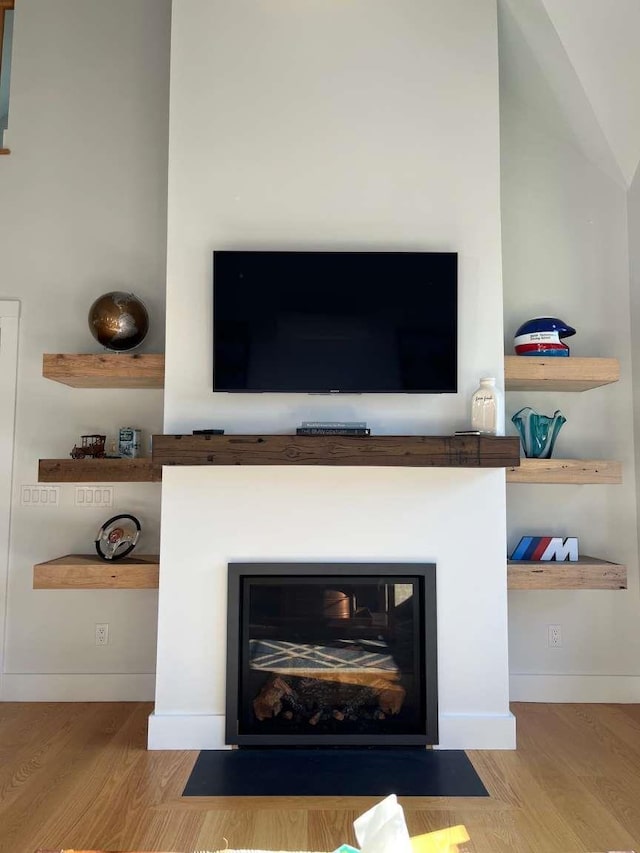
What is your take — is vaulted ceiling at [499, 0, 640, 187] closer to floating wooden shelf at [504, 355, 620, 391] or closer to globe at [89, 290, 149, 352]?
floating wooden shelf at [504, 355, 620, 391]

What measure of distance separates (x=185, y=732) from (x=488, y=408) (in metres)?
1.74

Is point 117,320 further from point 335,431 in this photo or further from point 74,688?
point 74,688

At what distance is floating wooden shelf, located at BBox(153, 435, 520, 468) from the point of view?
2.37 m

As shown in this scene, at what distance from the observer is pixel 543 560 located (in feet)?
9.43

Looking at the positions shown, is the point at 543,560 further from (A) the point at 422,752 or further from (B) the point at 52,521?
(B) the point at 52,521

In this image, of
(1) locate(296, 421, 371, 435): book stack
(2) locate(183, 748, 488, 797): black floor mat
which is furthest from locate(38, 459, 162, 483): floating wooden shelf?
(2) locate(183, 748, 488, 797): black floor mat

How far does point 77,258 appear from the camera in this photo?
3.11 meters

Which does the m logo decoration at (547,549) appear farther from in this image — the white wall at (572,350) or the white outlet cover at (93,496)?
the white outlet cover at (93,496)

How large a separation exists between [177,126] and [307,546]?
1844mm

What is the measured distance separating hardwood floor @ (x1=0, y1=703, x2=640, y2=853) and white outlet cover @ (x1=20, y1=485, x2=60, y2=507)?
0.97 meters

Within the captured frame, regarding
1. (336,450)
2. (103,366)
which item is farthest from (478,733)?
(103,366)

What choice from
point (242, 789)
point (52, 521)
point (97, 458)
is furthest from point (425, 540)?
Answer: point (52, 521)

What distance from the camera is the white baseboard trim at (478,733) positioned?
2467 millimetres

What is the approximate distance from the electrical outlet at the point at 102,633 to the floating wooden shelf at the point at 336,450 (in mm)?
1092
